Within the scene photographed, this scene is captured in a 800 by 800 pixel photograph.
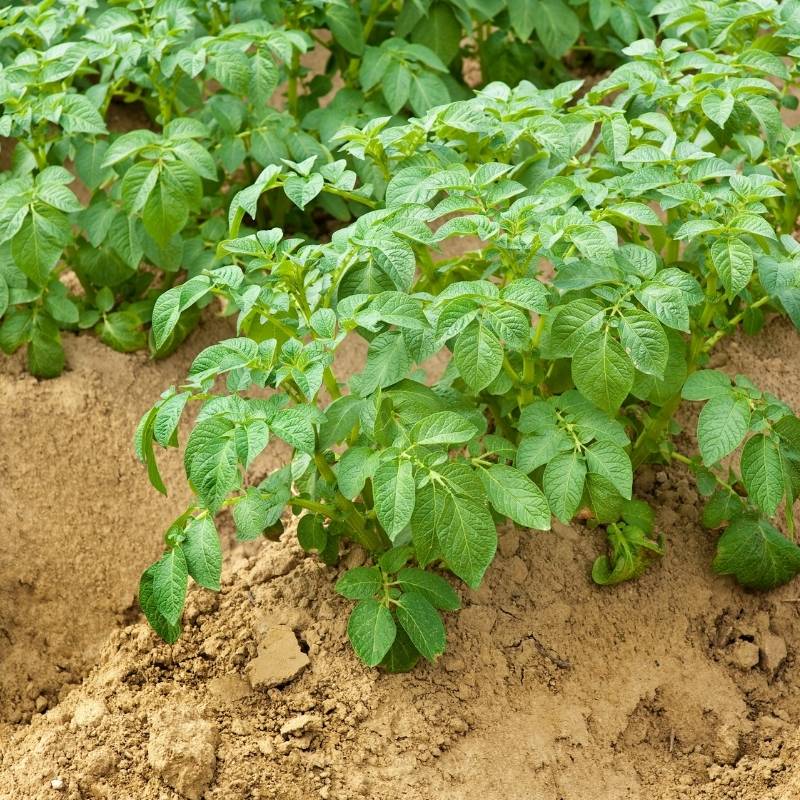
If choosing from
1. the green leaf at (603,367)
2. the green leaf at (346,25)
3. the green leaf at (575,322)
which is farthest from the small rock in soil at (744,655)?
the green leaf at (346,25)

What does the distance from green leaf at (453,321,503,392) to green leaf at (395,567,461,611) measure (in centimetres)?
54

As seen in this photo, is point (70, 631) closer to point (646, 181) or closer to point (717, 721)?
point (717, 721)

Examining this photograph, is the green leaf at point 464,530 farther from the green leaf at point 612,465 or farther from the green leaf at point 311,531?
the green leaf at point 311,531

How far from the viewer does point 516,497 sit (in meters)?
2.44

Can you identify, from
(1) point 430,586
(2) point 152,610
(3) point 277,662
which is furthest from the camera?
(3) point 277,662

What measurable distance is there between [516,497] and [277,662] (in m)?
0.77

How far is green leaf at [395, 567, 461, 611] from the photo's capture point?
2.67 meters

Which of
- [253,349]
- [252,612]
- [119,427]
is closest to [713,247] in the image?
[253,349]

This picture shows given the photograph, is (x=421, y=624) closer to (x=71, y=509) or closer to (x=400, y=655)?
(x=400, y=655)

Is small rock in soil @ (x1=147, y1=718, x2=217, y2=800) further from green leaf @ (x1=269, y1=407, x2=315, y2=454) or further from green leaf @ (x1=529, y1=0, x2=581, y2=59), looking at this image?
green leaf @ (x1=529, y1=0, x2=581, y2=59)

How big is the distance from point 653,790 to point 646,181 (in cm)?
135

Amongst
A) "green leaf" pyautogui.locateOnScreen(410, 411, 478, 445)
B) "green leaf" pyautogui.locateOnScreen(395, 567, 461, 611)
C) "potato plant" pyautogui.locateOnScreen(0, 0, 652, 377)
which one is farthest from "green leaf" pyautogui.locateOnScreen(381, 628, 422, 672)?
"potato plant" pyautogui.locateOnScreen(0, 0, 652, 377)

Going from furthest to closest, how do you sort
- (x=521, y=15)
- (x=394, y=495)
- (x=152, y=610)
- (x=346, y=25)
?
(x=521, y=15)
(x=346, y=25)
(x=152, y=610)
(x=394, y=495)

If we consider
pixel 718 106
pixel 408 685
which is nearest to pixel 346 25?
pixel 718 106
